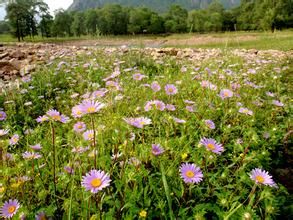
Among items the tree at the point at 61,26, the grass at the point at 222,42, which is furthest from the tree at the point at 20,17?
the grass at the point at 222,42

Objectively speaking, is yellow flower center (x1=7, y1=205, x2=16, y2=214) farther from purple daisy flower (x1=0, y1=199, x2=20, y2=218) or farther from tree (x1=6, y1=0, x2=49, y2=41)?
tree (x1=6, y1=0, x2=49, y2=41)

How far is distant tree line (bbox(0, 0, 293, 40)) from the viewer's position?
44.9 meters

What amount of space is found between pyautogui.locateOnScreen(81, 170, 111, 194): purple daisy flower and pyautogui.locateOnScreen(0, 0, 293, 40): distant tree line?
45.8 metres

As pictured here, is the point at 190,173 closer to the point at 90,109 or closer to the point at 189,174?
the point at 189,174

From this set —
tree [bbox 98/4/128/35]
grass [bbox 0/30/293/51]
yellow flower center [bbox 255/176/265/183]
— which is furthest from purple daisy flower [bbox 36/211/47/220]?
tree [bbox 98/4/128/35]

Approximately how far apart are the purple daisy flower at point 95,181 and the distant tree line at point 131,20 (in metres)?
45.8

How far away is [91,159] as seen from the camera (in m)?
1.54

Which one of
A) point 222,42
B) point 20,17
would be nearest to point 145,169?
point 222,42

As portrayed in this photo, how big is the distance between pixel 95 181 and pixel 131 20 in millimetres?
61691

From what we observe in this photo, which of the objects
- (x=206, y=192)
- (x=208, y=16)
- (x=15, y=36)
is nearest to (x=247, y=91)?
(x=206, y=192)

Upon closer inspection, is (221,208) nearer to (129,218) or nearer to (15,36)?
(129,218)

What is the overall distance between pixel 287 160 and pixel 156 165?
1157mm

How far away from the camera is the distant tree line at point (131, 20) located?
44.9 m

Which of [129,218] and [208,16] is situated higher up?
[208,16]
